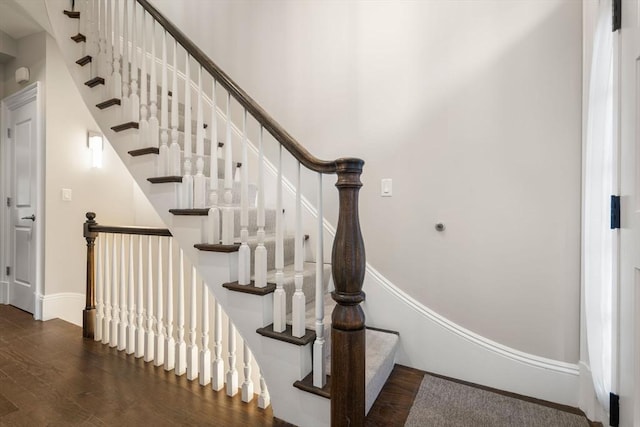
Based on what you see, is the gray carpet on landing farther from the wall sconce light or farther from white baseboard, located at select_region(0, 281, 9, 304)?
white baseboard, located at select_region(0, 281, 9, 304)

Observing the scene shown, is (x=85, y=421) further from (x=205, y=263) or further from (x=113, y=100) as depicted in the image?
(x=113, y=100)

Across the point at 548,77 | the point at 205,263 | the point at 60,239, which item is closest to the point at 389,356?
the point at 205,263

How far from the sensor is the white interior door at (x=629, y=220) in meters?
0.96

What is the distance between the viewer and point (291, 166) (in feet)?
7.88

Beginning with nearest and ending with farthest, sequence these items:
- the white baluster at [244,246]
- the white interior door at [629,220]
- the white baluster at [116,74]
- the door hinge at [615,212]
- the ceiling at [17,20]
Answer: the white interior door at [629,220], the door hinge at [615,212], the white baluster at [244,246], the white baluster at [116,74], the ceiling at [17,20]

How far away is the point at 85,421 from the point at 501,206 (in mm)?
2431

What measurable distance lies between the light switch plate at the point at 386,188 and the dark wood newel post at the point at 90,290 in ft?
7.59

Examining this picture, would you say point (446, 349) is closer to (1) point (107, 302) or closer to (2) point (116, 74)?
(1) point (107, 302)

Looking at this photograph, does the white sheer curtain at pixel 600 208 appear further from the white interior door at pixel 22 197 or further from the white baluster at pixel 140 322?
the white interior door at pixel 22 197

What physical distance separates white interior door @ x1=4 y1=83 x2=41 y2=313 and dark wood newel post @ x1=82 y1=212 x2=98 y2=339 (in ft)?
2.98

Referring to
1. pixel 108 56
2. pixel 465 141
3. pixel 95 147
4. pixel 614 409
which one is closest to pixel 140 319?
pixel 108 56

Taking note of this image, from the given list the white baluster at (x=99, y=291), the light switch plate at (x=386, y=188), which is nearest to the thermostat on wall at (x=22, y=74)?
the white baluster at (x=99, y=291)

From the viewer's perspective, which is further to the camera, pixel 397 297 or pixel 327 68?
pixel 327 68

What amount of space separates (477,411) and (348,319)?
924mm
